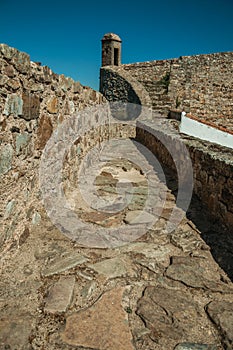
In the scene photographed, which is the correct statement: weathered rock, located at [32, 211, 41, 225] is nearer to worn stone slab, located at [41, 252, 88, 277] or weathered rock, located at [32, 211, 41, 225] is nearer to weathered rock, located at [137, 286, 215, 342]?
worn stone slab, located at [41, 252, 88, 277]

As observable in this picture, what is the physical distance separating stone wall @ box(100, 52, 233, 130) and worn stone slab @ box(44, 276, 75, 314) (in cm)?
1366

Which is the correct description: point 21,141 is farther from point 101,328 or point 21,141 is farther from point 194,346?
point 194,346

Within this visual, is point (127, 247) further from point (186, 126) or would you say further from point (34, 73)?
point (186, 126)

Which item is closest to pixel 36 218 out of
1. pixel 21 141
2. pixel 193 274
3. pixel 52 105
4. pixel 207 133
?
pixel 21 141

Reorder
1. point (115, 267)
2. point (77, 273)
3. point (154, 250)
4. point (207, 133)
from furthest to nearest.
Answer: point (207, 133) < point (154, 250) < point (115, 267) < point (77, 273)

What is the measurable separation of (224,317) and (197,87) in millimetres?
16002

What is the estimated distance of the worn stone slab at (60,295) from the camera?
1.93 metres

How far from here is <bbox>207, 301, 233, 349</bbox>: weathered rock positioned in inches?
68.5

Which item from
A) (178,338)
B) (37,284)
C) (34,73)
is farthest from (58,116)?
(178,338)

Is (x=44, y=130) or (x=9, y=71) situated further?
(x=44, y=130)

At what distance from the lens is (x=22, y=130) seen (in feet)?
8.40

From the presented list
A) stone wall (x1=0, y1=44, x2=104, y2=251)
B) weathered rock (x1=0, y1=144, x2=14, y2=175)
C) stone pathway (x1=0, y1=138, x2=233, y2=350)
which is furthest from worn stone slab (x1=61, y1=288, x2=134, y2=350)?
weathered rock (x1=0, y1=144, x2=14, y2=175)

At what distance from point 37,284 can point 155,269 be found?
1038 millimetres

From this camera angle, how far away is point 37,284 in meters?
2.17
